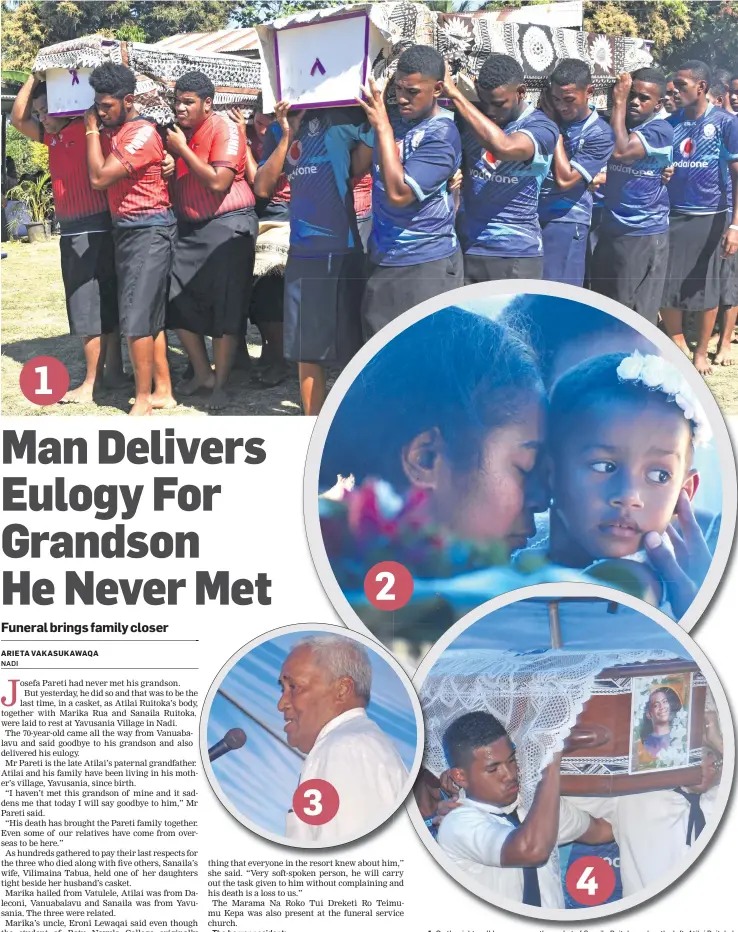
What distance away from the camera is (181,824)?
10.8 ft

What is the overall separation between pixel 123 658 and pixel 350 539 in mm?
739

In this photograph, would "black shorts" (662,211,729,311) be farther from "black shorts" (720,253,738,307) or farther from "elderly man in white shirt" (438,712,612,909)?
"elderly man in white shirt" (438,712,612,909)

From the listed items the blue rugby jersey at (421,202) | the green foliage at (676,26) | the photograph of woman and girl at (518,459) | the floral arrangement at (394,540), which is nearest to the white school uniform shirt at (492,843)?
the photograph of woman and girl at (518,459)

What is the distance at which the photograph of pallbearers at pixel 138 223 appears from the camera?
337cm

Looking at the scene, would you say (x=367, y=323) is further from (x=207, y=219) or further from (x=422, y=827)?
(x=422, y=827)

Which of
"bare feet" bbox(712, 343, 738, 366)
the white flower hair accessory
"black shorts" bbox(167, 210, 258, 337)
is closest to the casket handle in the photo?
the white flower hair accessory

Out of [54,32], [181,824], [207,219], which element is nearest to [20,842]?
[181,824]

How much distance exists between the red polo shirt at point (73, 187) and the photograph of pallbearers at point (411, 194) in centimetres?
88

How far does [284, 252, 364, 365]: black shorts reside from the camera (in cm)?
336

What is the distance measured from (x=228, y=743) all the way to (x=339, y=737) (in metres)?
0.32

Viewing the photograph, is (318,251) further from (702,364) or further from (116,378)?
(702,364)

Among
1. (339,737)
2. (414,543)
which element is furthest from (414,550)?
(339,737)

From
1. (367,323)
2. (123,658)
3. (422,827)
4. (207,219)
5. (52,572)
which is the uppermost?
(207,219)

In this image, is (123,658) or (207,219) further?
(207,219)
